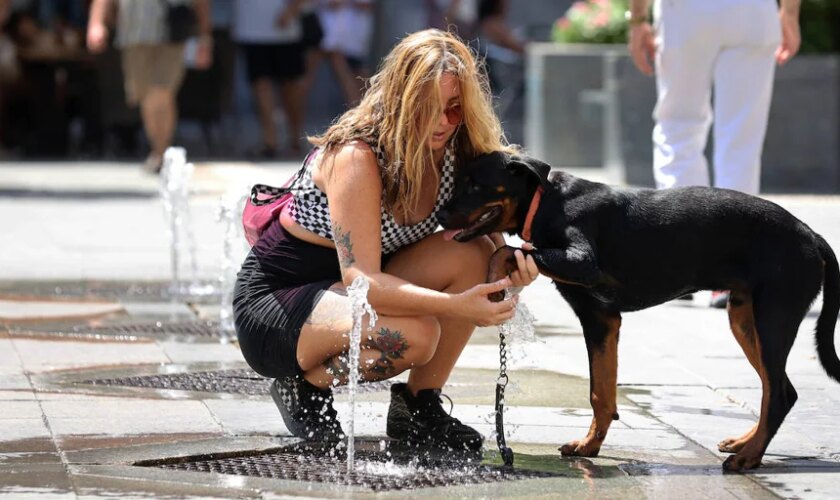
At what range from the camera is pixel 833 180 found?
11.8 m

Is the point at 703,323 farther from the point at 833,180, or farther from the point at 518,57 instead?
the point at 518,57

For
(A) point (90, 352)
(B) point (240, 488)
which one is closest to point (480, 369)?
(A) point (90, 352)

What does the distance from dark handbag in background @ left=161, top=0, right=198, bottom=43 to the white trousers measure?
6093 millimetres

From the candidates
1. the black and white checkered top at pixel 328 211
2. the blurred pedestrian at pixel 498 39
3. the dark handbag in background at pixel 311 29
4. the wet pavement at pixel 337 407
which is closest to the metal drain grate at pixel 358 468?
the wet pavement at pixel 337 407

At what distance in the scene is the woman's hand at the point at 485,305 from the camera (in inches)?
175

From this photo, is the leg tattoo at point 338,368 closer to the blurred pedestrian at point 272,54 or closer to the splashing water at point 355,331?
the splashing water at point 355,331

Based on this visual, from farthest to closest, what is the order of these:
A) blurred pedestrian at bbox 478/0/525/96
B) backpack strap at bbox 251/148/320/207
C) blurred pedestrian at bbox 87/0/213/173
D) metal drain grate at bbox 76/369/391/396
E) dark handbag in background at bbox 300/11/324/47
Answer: blurred pedestrian at bbox 478/0/525/96 < dark handbag in background at bbox 300/11/324/47 < blurred pedestrian at bbox 87/0/213/173 < metal drain grate at bbox 76/369/391/396 < backpack strap at bbox 251/148/320/207

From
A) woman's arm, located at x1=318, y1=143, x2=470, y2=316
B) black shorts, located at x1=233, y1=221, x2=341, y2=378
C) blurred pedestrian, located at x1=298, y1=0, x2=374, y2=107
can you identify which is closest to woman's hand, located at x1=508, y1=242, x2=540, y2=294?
woman's arm, located at x1=318, y1=143, x2=470, y2=316

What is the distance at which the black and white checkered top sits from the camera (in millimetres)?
4801

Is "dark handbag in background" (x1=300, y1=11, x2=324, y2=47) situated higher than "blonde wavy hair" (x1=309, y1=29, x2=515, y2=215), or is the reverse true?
"blonde wavy hair" (x1=309, y1=29, x2=515, y2=215)

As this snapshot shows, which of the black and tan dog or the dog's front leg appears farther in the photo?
the dog's front leg

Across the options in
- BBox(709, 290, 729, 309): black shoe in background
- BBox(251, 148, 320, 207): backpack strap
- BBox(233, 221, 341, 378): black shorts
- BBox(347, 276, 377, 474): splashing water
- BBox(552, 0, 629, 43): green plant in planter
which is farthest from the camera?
BBox(552, 0, 629, 43): green plant in planter

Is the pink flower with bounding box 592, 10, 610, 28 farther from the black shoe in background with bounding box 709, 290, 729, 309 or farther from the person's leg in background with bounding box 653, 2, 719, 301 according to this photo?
the black shoe in background with bounding box 709, 290, 729, 309

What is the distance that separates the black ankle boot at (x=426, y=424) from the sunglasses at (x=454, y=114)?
2.83 feet
